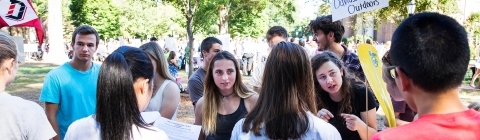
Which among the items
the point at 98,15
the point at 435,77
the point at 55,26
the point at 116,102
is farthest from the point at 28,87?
the point at 98,15

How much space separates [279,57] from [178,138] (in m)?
0.90

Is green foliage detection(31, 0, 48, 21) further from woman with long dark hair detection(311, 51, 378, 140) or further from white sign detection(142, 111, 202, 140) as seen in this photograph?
woman with long dark hair detection(311, 51, 378, 140)

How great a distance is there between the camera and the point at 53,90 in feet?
11.2

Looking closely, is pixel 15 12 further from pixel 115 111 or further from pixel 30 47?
pixel 30 47

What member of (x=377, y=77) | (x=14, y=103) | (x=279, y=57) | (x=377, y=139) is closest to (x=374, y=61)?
(x=377, y=77)

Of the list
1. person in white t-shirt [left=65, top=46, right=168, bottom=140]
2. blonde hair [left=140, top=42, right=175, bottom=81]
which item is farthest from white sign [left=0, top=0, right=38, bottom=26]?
person in white t-shirt [left=65, top=46, right=168, bottom=140]

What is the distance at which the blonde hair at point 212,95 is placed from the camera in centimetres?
308

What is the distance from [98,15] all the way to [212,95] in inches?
1547

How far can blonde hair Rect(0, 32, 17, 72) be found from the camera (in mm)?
2307

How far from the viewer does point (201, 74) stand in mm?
4203

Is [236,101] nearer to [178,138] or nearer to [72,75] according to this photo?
[178,138]

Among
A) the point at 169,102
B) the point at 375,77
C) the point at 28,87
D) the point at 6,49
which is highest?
the point at 6,49

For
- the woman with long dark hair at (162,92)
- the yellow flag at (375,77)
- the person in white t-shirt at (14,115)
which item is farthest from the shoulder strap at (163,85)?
the yellow flag at (375,77)

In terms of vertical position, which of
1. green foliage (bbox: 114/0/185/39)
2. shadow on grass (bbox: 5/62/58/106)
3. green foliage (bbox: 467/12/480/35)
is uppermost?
green foliage (bbox: 114/0/185/39)
